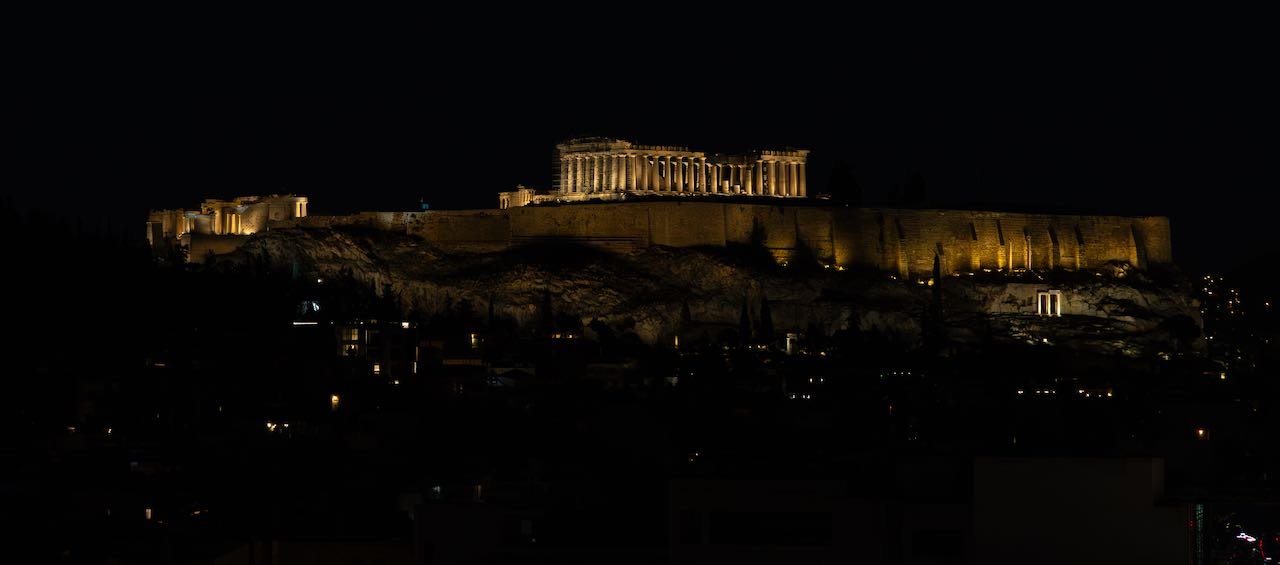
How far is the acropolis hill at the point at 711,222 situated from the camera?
79.8 meters

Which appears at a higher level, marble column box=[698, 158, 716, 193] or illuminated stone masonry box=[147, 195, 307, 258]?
marble column box=[698, 158, 716, 193]

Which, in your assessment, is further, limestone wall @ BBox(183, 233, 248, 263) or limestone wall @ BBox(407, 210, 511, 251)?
limestone wall @ BBox(183, 233, 248, 263)

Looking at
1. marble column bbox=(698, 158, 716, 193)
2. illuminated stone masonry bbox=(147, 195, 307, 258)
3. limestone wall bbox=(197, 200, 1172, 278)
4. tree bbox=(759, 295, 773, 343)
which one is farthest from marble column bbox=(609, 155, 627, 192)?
tree bbox=(759, 295, 773, 343)

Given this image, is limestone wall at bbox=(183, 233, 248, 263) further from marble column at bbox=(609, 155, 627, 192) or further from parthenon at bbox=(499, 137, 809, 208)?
marble column at bbox=(609, 155, 627, 192)

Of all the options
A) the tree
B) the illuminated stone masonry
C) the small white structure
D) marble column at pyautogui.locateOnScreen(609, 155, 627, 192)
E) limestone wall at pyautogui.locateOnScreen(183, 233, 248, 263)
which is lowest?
the tree

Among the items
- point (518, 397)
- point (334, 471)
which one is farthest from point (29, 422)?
point (518, 397)

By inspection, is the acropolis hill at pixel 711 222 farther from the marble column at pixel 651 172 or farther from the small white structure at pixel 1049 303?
the small white structure at pixel 1049 303

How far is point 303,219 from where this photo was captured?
82.0 metres

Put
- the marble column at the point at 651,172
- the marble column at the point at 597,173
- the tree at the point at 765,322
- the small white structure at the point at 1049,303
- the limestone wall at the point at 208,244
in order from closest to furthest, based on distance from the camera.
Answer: the tree at the point at 765,322
the small white structure at the point at 1049,303
the limestone wall at the point at 208,244
the marble column at the point at 597,173
the marble column at the point at 651,172

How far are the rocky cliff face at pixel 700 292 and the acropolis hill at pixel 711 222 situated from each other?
1322mm

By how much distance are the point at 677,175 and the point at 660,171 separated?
0.70 m

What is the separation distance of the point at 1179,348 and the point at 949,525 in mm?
63116

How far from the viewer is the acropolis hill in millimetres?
79812

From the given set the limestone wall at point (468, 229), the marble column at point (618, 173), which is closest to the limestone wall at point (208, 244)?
the limestone wall at point (468, 229)
